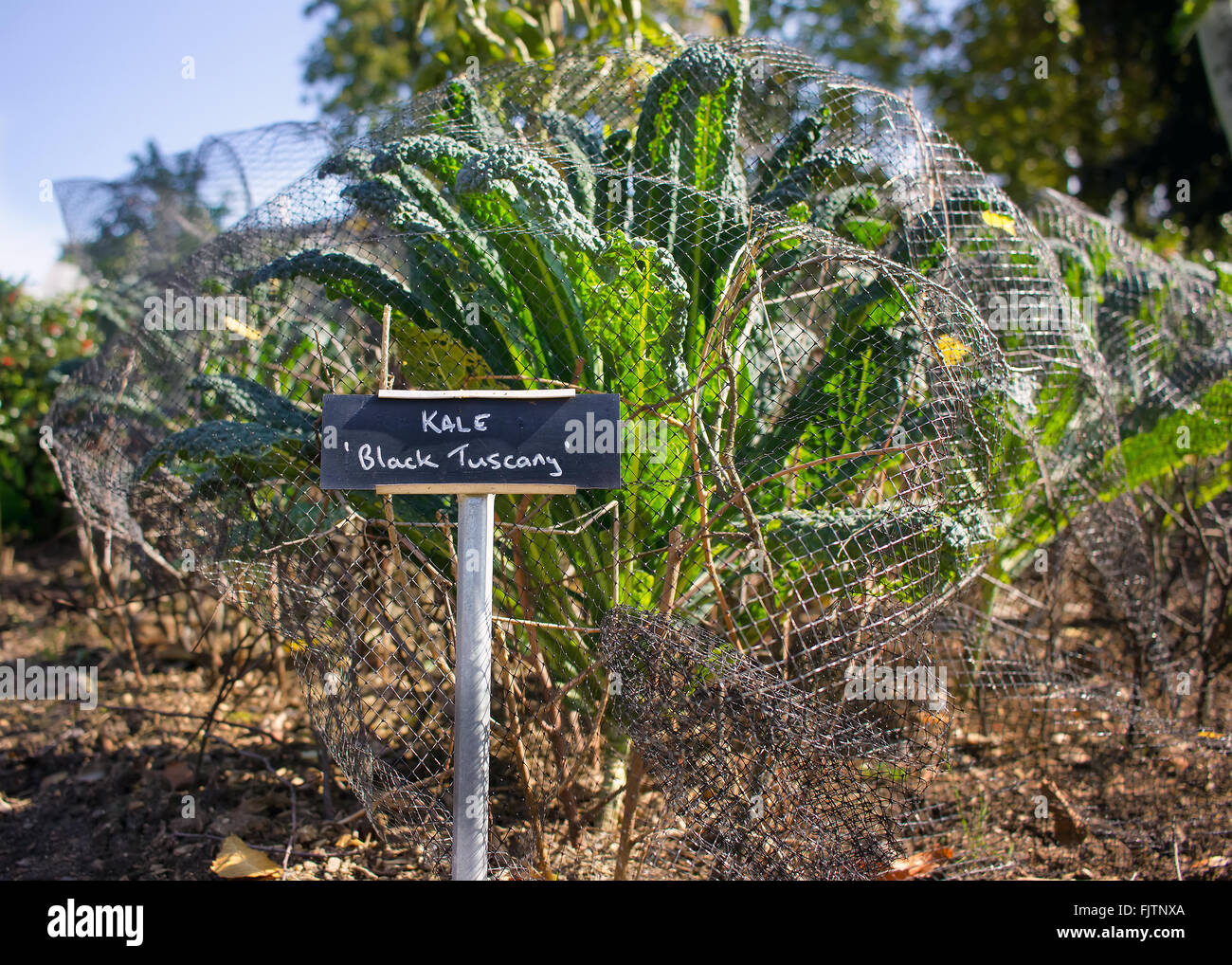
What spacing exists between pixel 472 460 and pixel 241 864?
1.35 meters

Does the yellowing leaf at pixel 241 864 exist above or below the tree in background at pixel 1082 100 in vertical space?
below

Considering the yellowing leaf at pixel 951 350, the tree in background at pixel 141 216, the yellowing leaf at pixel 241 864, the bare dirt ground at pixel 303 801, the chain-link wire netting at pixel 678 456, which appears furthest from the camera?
the tree in background at pixel 141 216

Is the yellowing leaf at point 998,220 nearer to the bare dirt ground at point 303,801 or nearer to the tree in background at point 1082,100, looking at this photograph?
the bare dirt ground at point 303,801

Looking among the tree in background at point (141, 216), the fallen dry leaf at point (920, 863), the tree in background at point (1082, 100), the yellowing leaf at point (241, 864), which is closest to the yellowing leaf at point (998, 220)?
the fallen dry leaf at point (920, 863)

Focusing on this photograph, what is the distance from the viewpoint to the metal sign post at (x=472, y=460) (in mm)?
1858

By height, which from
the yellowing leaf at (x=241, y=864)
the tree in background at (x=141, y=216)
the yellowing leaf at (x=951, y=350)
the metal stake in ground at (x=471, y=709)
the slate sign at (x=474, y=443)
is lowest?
the yellowing leaf at (x=241, y=864)

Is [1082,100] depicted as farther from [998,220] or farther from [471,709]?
[471,709]

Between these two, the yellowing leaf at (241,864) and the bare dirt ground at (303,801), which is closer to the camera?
the yellowing leaf at (241,864)

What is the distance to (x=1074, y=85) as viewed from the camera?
35.8 ft

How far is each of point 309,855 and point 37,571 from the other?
4.41 metres

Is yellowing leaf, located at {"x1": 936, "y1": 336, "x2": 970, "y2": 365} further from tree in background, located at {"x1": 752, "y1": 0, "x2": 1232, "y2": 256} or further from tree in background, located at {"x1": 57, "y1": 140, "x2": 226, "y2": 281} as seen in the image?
tree in background, located at {"x1": 752, "y1": 0, "x2": 1232, "y2": 256}

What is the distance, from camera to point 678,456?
7.59 feet

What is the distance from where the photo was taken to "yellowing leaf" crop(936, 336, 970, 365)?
2.22m

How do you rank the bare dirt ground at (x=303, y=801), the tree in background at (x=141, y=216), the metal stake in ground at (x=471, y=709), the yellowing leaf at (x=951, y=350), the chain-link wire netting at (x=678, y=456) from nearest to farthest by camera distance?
the metal stake in ground at (x=471, y=709), the chain-link wire netting at (x=678, y=456), the yellowing leaf at (x=951, y=350), the bare dirt ground at (x=303, y=801), the tree in background at (x=141, y=216)
